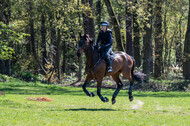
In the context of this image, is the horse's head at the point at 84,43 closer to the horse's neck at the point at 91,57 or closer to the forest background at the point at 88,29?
the horse's neck at the point at 91,57

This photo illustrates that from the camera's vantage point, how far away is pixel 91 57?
14453mm

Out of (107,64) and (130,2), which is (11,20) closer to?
(130,2)

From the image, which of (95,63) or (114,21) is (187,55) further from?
(95,63)

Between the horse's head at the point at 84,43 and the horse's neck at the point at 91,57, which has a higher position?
the horse's head at the point at 84,43

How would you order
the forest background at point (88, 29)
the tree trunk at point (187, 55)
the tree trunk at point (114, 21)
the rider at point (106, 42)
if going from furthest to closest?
1. the tree trunk at point (187, 55)
2. the tree trunk at point (114, 21)
3. the forest background at point (88, 29)
4. the rider at point (106, 42)

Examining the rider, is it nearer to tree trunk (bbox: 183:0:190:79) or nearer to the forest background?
the forest background

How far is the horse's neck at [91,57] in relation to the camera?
1442cm

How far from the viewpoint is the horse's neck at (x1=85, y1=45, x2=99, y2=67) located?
1442 centimetres

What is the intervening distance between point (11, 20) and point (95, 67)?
2776 centimetres

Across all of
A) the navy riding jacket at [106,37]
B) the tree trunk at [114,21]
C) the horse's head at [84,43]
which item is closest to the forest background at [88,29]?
the tree trunk at [114,21]

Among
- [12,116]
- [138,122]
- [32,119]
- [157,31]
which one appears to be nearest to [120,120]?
[138,122]

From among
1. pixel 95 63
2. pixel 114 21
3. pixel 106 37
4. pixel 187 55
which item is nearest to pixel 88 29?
pixel 114 21

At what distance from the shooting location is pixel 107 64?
14.9 metres

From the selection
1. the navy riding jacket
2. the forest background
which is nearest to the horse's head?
the navy riding jacket
